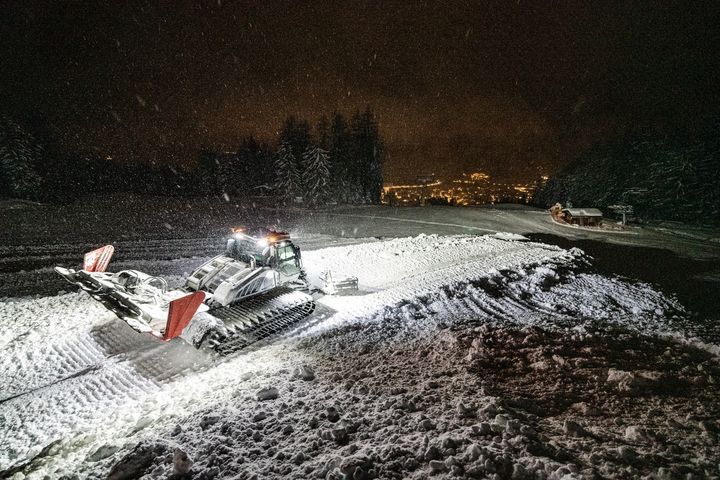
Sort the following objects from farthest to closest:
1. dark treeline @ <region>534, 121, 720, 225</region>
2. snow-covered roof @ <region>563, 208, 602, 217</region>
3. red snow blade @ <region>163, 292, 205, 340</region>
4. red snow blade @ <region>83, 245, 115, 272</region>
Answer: dark treeline @ <region>534, 121, 720, 225</region> < snow-covered roof @ <region>563, 208, 602, 217</region> < red snow blade @ <region>83, 245, 115, 272</region> < red snow blade @ <region>163, 292, 205, 340</region>

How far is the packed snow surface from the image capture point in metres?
4.02

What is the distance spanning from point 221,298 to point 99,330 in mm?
3119

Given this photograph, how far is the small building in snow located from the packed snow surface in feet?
66.1

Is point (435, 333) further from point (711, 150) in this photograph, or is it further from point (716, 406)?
point (711, 150)

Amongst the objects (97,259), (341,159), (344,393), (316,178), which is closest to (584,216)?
(344,393)

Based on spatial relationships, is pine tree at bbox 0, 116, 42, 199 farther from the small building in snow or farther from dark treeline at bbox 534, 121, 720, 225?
dark treeline at bbox 534, 121, 720, 225

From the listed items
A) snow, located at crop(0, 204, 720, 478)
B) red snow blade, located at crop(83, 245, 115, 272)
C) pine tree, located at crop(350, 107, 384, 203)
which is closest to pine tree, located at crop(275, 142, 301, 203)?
pine tree, located at crop(350, 107, 384, 203)

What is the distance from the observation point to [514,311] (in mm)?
9961

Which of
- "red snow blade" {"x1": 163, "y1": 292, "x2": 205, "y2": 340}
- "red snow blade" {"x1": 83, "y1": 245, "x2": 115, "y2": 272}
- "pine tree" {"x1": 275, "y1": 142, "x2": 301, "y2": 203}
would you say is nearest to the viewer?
"red snow blade" {"x1": 163, "y1": 292, "x2": 205, "y2": 340}

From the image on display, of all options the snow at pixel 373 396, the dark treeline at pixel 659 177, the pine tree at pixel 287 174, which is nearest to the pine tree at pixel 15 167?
the pine tree at pixel 287 174

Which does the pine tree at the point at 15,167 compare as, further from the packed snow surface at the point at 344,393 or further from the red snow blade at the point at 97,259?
the red snow blade at the point at 97,259

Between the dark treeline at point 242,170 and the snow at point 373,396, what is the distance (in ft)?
123

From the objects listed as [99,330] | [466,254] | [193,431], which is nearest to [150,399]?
[193,431]

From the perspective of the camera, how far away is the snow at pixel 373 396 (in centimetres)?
401
